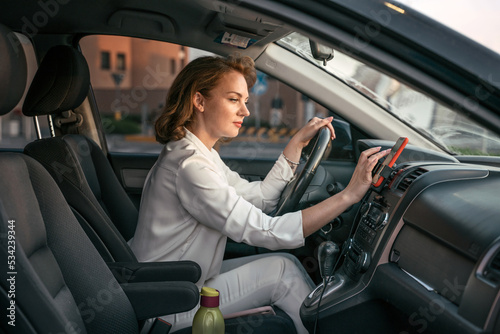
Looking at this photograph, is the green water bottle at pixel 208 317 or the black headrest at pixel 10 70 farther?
the green water bottle at pixel 208 317

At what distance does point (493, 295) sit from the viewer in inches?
43.8

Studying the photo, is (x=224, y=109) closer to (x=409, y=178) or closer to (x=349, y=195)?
(x=349, y=195)

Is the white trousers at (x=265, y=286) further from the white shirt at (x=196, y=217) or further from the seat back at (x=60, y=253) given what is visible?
the seat back at (x=60, y=253)

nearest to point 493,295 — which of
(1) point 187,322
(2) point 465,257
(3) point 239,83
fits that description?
(2) point 465,257

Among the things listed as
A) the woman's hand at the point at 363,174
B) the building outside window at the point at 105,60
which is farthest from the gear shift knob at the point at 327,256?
the building outside window at the point at 105,60

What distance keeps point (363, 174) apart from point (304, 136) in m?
0.60

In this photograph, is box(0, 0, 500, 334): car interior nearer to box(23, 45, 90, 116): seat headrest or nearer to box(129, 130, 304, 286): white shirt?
box(23, 45, 90, 116): seat headrest

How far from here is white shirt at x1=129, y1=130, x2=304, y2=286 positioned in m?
1.83

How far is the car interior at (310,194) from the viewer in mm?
994

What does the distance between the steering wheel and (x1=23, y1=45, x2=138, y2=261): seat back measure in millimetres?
608

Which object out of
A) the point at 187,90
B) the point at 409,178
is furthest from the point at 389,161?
the point at 187,90

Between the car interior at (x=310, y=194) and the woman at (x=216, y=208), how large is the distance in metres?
0.10

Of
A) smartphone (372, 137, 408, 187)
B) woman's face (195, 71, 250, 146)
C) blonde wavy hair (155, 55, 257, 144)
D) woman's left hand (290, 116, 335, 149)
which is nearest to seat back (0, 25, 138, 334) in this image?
blonde wavy hair (155, 55, 257, 144)

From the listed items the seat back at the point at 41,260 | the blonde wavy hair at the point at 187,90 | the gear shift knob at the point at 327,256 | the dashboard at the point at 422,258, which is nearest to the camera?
the dashboard at the point at 422,258
